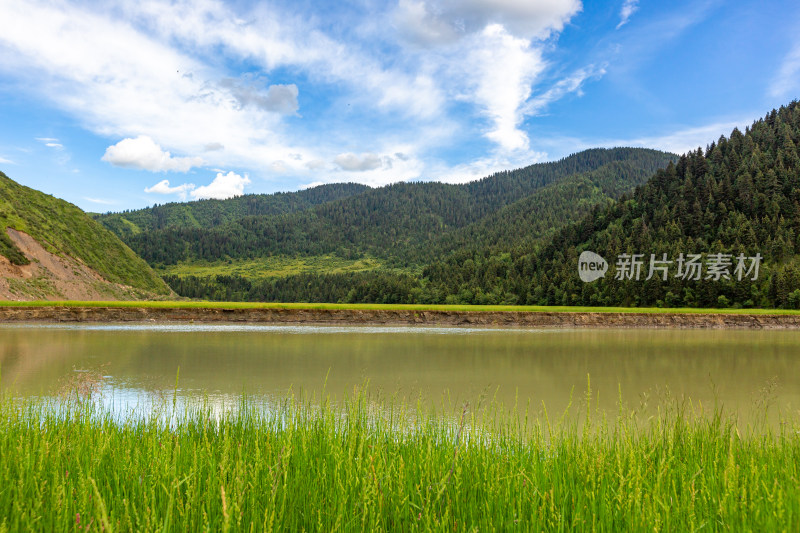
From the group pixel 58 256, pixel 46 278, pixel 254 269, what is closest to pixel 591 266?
pixel 46 278

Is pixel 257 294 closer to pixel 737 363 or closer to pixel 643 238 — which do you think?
pixel 643 238

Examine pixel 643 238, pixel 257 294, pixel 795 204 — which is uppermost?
pixel 795 204

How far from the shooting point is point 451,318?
1556 inches

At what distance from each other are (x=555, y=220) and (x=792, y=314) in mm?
114708

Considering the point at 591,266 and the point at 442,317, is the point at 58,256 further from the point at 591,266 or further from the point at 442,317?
the point at 591,266

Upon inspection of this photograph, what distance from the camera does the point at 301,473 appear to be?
393 centimetres

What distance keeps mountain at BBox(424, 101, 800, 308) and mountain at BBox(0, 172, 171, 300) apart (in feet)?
182

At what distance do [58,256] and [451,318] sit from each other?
5979 cm

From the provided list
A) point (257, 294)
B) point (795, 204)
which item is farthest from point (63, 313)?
point (257, 294)

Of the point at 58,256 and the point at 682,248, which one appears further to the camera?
the point at 682,248

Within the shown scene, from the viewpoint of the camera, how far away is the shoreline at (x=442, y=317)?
121ft

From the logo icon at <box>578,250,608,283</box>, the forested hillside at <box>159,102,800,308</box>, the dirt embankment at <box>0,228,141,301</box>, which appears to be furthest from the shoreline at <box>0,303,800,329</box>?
the logo icon at <box>578,250,608,283</box>

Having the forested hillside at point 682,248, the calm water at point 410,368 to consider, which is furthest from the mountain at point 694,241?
the calm water at point 410,368

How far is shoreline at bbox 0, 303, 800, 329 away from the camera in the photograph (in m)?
36.9
